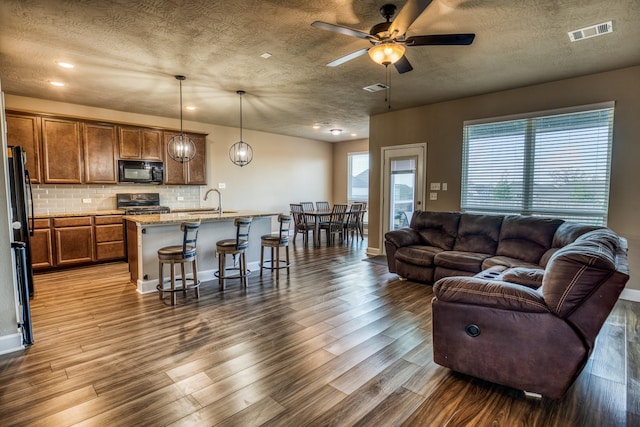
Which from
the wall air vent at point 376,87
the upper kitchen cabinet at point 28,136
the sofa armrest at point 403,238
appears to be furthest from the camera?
the upper kitchen cabinet at point 28,136

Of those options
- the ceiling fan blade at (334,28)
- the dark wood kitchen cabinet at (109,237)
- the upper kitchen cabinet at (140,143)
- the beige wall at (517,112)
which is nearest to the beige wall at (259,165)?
the upper kitchen cabinet at (140,143)

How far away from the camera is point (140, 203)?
248 inches

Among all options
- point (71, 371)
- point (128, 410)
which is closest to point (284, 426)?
point (128, 410)

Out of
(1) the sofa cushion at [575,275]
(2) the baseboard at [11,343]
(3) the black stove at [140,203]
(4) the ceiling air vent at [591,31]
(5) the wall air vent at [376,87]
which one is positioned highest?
(5) the wall air vent at [376,87]

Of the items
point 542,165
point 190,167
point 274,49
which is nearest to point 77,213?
point 190,167

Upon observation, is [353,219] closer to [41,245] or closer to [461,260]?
[461,260]

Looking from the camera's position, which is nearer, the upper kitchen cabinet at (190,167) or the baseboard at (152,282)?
the baseboard at (152,282)

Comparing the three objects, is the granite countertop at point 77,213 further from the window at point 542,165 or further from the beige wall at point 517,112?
the window at point 542,165

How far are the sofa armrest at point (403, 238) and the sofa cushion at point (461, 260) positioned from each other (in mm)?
561

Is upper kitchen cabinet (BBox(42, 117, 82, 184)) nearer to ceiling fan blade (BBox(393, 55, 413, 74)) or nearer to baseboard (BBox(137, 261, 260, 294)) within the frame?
baseboard (BBox(137, 261, 260, 294))

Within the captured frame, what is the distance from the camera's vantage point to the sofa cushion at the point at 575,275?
5.76ft

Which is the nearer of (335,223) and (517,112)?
(517,112)

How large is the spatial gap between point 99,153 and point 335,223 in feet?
15.8

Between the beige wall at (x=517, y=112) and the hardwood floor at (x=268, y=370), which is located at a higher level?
the beige wall at (x=517, y=112)
